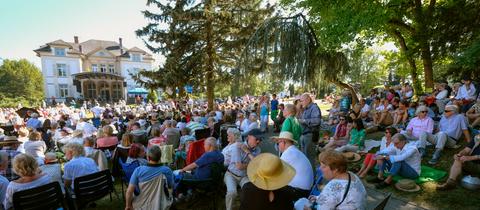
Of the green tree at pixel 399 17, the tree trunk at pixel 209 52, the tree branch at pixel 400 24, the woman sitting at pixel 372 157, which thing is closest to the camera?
the woman sitting at pixel 372 157

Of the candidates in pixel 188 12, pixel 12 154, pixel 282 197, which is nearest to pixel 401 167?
pixel 282 197

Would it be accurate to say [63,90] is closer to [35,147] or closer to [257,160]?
[35,147]

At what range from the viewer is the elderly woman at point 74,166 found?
451cm

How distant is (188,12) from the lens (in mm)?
14680

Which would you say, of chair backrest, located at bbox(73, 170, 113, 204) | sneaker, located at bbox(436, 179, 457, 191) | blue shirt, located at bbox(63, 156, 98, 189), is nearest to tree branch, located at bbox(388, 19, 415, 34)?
sneaker, located at bbox(436, 179, 457, 191)

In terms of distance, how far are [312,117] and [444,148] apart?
3.26 m

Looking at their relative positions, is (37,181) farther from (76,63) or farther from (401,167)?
(76,63)

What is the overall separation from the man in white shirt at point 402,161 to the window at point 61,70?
159 feet

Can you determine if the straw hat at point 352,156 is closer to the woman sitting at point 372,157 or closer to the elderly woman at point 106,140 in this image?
the woman sitting at point 372,157

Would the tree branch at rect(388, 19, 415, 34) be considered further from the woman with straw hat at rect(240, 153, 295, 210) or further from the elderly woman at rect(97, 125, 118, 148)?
the woman with straw hat at rect(240, 153, 295, 210)

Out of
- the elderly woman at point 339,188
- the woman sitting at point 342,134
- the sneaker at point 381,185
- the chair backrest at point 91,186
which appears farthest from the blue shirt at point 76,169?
the woman sitting at point 342,134

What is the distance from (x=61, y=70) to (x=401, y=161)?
160 ft

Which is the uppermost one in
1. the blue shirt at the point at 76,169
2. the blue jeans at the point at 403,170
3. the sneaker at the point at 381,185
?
the blue shirt at the point at 76,169

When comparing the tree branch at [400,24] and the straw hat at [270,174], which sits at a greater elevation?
the tree branch at [400,24]
